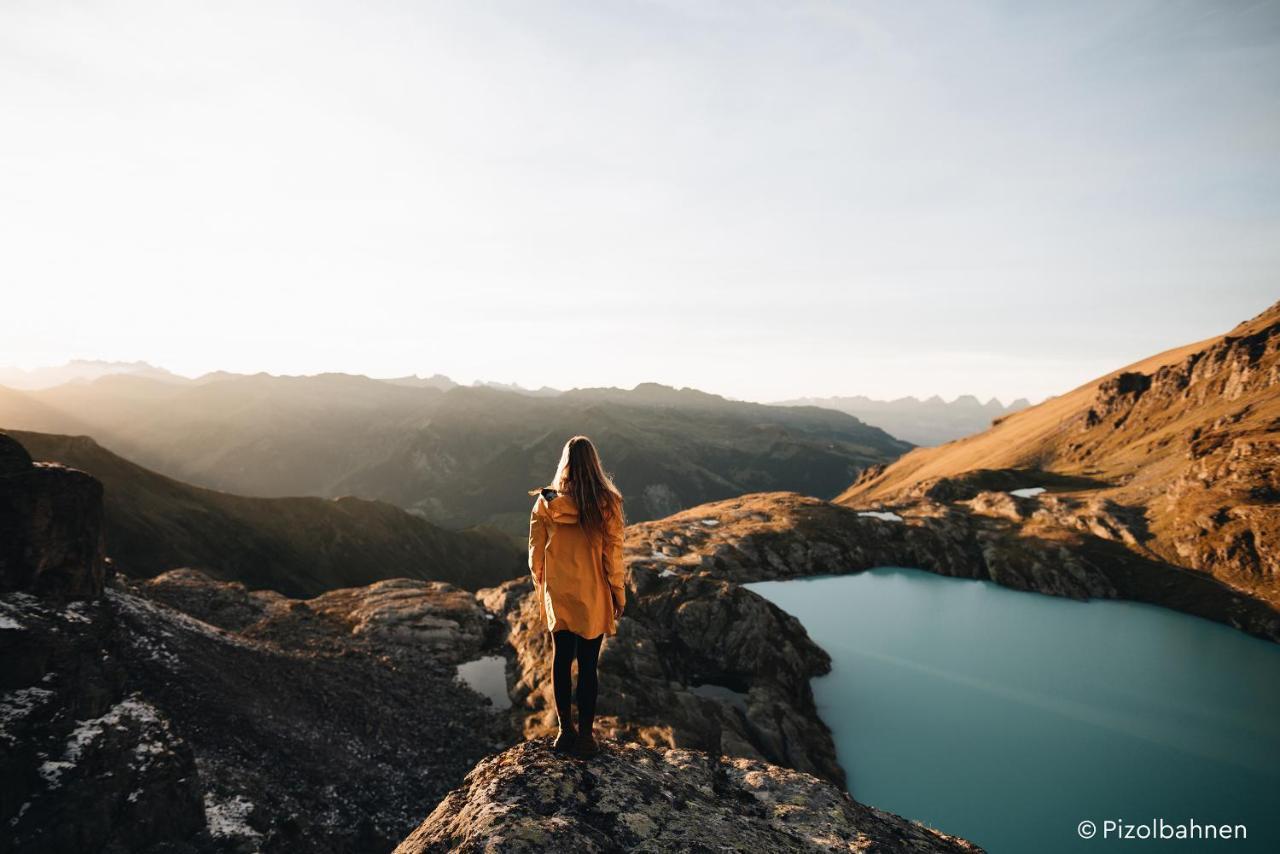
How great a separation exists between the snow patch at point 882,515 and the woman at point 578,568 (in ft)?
264

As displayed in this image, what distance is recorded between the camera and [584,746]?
26.6 feet

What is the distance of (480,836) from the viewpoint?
5.62 m

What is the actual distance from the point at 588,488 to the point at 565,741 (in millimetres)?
4025

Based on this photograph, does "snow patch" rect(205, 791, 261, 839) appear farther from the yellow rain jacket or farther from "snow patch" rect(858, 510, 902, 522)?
"snow patch" rect(858, 510, 902, 522)

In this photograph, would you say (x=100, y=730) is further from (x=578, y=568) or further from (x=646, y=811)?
(x=646, y=811)

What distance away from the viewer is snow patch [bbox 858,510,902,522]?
78.7 metres

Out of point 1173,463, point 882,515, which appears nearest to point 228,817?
point 882,515

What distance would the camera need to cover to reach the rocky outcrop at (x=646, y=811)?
6.00m

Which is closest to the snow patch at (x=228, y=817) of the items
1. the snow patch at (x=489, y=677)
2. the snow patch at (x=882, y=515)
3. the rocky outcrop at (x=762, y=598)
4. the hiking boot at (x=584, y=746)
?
the rocky outcrop at (x=762, y=598)

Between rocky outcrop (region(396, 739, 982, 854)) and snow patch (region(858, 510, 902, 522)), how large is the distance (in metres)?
A: 77.6

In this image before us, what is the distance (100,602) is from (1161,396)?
509ft

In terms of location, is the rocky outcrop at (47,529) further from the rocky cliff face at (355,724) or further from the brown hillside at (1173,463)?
the brown hillside at (1173,463)

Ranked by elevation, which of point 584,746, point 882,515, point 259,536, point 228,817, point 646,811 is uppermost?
point 584,746

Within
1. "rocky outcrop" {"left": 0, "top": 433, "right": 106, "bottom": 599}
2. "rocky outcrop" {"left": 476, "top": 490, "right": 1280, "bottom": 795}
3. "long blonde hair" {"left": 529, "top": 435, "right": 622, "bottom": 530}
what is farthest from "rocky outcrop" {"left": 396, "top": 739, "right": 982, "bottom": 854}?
"rocky outcrop" {"left": 0, "top": 433, "right": 106, "bottom": 599}
